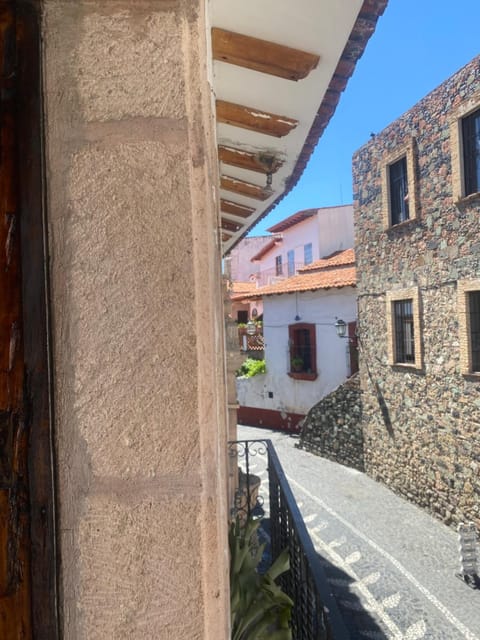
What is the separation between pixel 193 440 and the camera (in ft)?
3.08

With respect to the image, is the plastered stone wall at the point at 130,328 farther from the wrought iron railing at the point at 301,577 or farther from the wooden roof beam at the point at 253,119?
the wooden roof beam at the point at 253,119

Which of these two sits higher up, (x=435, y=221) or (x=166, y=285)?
(x=435, y=221)

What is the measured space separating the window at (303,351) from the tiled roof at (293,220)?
8.54m

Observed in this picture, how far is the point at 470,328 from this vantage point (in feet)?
29.2

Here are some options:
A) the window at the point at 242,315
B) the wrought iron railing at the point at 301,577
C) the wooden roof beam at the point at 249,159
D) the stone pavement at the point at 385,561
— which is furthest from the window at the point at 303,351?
the wooden roof beam at the point at 249,159

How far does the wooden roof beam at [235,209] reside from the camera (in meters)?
5.08

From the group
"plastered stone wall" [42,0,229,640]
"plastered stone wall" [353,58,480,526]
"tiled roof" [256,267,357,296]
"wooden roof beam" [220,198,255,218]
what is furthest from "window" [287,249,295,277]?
"plastered stone wall" [42,0,229,640]

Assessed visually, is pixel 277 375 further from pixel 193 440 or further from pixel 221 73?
pixel 193 440

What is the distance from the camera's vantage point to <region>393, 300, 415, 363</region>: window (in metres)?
10.9

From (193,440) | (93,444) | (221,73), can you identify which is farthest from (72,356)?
(221,73)

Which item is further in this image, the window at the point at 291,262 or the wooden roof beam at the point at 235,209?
the window at the point at 291,262

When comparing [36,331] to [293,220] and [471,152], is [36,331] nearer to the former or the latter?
[471,152]

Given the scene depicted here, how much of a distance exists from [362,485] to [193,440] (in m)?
12.3

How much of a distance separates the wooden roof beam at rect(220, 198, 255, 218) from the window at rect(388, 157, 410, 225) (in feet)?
21.8
